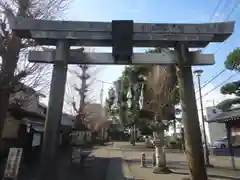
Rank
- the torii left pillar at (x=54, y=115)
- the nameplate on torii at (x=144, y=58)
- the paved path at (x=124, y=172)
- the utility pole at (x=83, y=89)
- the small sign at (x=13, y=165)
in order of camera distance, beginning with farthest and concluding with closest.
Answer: the utility pole at (x=83, y=89)
the paved path at (x=124, y=172)
the small sign at (x=13, y=165)
the nameplate on torii at (x=144, y=58)
the torii left pillar at (x=54, y=115)

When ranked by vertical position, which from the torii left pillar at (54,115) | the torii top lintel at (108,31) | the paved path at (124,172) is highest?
the torii top lintel at (108,31)

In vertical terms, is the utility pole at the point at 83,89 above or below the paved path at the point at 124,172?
above

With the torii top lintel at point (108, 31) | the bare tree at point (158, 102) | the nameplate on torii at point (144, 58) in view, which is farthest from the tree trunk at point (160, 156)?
the torii top lintel at point (108, 31)

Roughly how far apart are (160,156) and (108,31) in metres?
9.25

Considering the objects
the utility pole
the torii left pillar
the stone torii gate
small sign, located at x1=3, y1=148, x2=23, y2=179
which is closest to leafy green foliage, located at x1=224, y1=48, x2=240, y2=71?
the stone torii gate

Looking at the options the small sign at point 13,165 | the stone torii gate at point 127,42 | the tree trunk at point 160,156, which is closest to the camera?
the stone torii gate at point 127,42

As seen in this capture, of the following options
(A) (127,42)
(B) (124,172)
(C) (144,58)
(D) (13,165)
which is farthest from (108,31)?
(B) (124,172)

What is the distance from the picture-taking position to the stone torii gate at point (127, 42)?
6414 millimetres

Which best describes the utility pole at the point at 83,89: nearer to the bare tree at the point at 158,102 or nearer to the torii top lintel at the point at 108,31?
the bare tree at the point at 158,102

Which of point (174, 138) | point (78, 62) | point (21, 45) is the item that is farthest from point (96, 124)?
point (78, 62)

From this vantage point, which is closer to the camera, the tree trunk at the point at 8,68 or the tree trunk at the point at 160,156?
the tree trunk at the point at 8,68

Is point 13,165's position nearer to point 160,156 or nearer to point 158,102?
point 160,156

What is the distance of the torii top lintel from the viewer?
6566 millimetres

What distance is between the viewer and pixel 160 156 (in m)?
13.5
